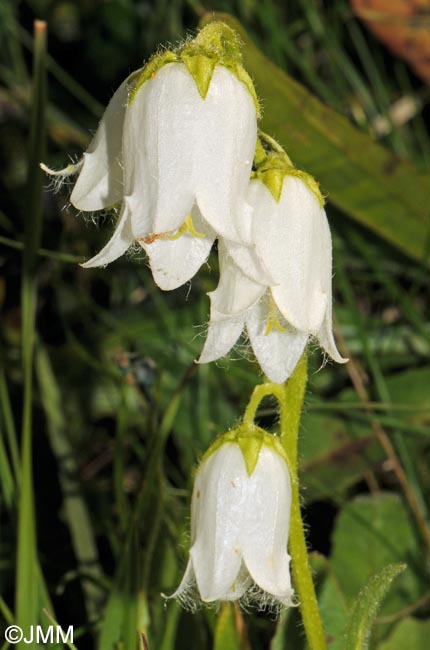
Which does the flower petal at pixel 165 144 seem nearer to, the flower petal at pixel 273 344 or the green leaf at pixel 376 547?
the flower petal at pixel 273 344

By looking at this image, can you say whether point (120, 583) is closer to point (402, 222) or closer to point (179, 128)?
point (179, 128)

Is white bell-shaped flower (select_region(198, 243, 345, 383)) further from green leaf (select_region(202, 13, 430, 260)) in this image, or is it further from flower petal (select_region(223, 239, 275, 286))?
green leaf (select_region(202, 13, 430, 260))

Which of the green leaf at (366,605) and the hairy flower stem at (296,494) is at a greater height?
the hairy flower stem at (296,494)

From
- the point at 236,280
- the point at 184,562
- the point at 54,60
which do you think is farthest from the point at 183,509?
the point at 54,60

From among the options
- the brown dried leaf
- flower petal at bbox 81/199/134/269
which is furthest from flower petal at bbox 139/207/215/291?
the brown dried leaf

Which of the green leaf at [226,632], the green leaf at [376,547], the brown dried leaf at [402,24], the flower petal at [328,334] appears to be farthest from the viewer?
the brown dried leaf at [402,24]

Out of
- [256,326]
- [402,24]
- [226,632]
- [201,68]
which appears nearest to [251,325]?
[256,326]

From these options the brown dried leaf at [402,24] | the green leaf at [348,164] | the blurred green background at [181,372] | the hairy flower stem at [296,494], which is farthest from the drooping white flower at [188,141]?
the brown dried leaf at [402,24]

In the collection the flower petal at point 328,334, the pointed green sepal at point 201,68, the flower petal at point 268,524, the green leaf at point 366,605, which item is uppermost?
the pointed green sepal at point 201,68
